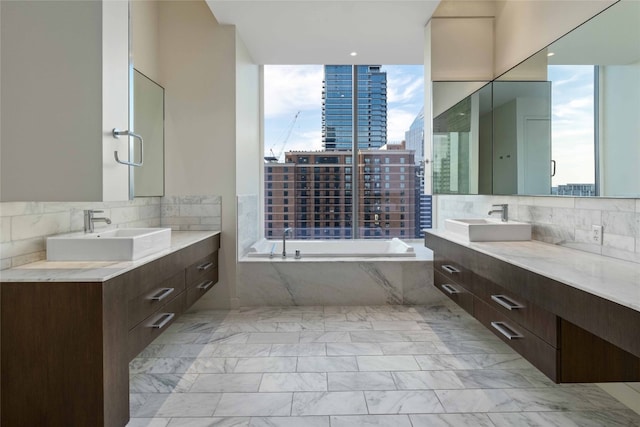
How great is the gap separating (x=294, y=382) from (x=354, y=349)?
62 centimetres

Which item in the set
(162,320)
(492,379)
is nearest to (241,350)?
(162,320)

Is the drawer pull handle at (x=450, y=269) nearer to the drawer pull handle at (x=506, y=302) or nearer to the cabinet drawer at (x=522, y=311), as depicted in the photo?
the cabinet drawer at (x=522, y=311)

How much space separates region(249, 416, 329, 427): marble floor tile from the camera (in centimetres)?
176

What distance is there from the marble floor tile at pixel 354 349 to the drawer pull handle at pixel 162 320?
111cm

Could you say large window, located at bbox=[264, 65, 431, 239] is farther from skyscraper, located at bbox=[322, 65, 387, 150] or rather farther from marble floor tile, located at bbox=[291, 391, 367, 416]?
marble floor tile, located at bbox=[291, 391, 367, 416]

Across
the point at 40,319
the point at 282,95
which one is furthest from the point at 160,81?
the point at 40,319

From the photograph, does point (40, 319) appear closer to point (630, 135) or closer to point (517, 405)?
point (517, 405)

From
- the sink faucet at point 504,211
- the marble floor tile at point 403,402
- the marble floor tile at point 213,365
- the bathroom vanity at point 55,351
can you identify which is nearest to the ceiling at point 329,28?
the sink faucet at point 504,211

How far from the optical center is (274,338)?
9.27 ft

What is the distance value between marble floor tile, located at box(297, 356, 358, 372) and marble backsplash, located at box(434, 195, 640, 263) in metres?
1.64

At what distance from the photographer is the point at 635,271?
162 centimetres

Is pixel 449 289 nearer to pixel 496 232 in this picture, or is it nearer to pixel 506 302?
pixel 496 232

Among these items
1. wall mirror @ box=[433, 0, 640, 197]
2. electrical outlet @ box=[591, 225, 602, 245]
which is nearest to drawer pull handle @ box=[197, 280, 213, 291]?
wall mirror @ box=[433, 0, 640, 197]

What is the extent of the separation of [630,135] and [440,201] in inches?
92.0
